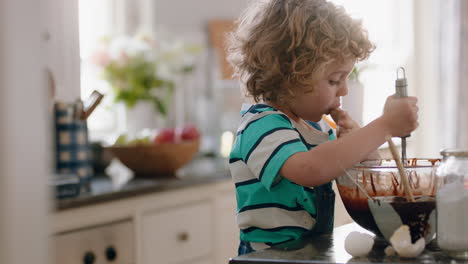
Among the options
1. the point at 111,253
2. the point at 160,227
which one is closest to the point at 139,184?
the point at 160,227

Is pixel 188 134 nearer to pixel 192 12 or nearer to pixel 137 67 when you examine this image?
pixel 137 67

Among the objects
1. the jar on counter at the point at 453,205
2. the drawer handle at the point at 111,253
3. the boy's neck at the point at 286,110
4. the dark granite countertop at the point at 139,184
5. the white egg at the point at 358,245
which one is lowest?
the drawer handle at the point at 111,253

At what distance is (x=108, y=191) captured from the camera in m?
2.00

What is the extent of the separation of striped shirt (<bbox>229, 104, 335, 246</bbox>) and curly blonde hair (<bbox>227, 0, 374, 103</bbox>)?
0.07 metres

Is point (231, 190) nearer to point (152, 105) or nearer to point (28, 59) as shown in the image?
point (152, 105)

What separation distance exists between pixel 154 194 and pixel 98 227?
0.89 feet

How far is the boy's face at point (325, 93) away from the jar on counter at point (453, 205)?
1.16ft

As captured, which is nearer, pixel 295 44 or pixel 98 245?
pixel 295 44

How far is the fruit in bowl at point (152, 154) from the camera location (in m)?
2.42

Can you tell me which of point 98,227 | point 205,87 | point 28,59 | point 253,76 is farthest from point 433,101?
point 28,59

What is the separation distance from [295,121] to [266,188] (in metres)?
0.20

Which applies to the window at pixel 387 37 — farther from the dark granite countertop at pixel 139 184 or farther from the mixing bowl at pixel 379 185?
the mixing bowl at pixel 379 185

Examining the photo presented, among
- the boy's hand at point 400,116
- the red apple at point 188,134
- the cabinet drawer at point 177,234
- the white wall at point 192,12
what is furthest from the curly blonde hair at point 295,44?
the white wall at point 192,12

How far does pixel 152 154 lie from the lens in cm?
242
